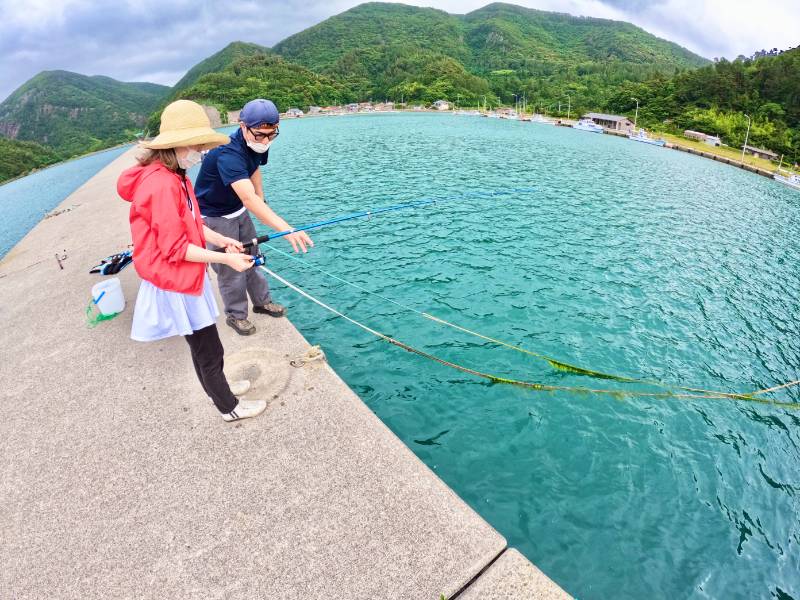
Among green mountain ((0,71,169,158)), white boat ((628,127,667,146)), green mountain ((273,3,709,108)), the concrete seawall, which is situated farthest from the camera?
green mountain ((273,3,709,108))

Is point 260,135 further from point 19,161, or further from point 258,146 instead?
point 19,161

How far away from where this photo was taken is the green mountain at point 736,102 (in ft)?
163

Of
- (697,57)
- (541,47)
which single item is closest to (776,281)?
(541,47)

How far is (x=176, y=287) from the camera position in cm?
299

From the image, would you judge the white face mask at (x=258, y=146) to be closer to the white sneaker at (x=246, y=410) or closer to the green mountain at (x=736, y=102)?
the white sneaker at (x=246, y=410)

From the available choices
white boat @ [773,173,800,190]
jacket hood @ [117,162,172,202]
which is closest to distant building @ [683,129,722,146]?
white boat @ [773,173,800,190]

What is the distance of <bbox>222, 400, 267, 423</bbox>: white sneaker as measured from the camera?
3.79 metres

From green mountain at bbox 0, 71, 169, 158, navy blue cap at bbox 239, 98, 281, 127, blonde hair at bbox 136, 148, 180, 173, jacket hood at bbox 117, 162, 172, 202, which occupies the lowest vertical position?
jacket hood at bbox 117, 162, 172, 202

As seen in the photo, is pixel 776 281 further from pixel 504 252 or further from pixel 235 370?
pixel 235 370

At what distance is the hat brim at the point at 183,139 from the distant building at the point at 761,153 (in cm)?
6299

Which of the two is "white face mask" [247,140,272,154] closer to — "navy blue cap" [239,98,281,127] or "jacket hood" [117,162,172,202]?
"navy blue cap" [239,98,281,127]

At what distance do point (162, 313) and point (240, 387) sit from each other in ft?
4.44

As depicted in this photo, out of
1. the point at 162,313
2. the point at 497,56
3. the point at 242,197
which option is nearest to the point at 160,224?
the point at 162,313

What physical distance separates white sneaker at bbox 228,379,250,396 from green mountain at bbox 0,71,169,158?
114m
